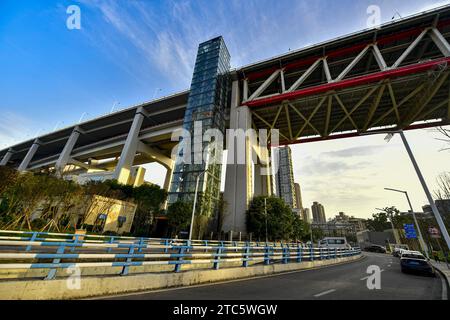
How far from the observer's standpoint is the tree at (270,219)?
25.4 meters

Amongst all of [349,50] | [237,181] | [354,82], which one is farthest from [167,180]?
[349,50]

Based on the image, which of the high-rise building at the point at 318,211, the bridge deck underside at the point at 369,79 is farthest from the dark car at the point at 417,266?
the high-rise building at the point at 318,211

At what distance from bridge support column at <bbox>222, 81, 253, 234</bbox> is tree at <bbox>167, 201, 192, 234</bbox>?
5.02 m

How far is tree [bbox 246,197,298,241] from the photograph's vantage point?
25.4 meters

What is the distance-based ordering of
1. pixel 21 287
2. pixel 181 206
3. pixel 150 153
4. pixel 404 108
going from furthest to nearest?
pixel 150 153 → pixel 404 108 → pixel 181 206 → pixel 21 287

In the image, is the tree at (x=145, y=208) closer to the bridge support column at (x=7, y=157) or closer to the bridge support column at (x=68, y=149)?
the bridge support column at (x=68, y=149)

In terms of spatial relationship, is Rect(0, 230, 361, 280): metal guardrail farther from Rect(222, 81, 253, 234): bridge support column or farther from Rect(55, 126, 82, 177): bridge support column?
Rect(55, 126, 82, 177): bridge support column

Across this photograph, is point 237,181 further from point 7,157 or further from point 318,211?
point 318,211

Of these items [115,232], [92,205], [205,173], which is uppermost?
[205,173]

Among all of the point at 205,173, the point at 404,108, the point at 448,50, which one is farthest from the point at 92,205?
the point at 404,108

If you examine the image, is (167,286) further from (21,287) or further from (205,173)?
(205,173)

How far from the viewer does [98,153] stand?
55.8 m

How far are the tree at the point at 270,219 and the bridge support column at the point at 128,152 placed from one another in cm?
2786
